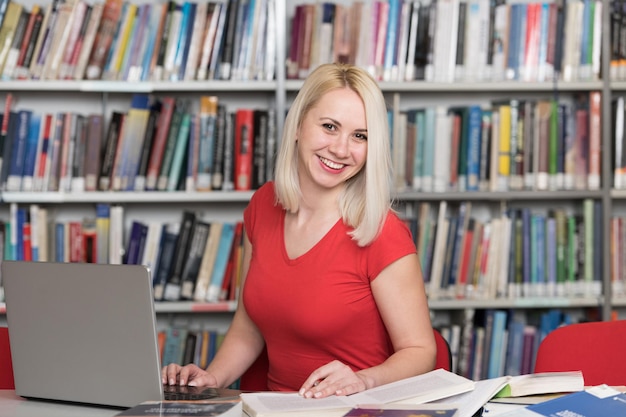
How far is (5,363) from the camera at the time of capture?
1.88 m

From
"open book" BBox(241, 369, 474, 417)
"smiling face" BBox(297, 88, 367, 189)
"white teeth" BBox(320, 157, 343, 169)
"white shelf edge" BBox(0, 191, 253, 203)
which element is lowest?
"open book" BBox(241, 369, 474, 417)

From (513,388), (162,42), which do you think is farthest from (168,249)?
(513,388)

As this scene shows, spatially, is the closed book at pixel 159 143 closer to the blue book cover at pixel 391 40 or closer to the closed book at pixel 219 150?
the closed book at pixel 219 150

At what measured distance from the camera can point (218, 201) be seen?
3.20 m

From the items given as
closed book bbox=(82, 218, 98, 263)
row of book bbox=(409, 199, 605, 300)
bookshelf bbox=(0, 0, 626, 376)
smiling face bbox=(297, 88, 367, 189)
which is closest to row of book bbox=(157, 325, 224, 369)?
bookshelf bbox=(0, 0, 626, 376)

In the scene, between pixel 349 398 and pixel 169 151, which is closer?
pixel 349 398

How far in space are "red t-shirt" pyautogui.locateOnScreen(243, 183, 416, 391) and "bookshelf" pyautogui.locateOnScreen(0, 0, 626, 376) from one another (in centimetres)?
101

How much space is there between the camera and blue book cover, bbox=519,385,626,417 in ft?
4.36

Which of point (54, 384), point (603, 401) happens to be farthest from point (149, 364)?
point (603, 401)

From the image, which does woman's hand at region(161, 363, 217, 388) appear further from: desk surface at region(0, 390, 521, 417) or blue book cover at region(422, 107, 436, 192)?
blue book cover at region(422, 107, 436, 192)

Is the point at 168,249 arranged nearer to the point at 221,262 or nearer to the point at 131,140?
the point at 221,262

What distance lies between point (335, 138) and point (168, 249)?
1.24 meters

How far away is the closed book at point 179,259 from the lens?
299 cm

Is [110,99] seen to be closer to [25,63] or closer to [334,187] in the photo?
[25,63]
